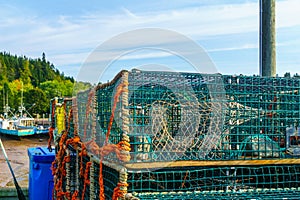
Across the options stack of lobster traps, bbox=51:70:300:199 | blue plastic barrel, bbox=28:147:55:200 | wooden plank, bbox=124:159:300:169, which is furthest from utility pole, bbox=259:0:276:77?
blue plastic barrel, bbox=28:147:55:200

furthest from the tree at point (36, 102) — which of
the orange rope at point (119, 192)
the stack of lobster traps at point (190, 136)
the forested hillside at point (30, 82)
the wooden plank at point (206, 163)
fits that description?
the orange rope at point (119, 192)

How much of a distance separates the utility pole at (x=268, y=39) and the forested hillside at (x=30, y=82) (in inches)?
1670

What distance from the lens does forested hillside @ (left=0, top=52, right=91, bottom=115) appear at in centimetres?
4638

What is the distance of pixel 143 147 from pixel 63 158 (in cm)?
136

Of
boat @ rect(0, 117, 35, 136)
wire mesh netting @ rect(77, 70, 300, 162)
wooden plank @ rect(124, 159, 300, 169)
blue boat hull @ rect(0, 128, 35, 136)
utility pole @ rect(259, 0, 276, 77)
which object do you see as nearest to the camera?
wooden plank @ rect(124, 159, 300, 169)

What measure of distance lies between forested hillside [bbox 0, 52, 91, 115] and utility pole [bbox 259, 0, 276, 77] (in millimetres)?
42422

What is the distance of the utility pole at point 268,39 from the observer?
13.6ft

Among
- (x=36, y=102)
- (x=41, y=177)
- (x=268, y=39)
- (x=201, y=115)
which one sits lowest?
(x=41, y=177)

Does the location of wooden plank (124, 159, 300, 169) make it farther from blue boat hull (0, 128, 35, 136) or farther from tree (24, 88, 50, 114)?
tree (24, 88, 50, 114)

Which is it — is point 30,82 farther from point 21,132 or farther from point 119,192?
point 119,192

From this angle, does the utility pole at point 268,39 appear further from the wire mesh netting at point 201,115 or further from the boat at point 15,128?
the boat at point 15,128

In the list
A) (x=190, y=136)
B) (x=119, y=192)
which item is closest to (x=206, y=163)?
→ (x=190, y=136)

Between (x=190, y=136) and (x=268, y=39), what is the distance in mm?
1789

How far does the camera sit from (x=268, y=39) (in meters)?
4.16
